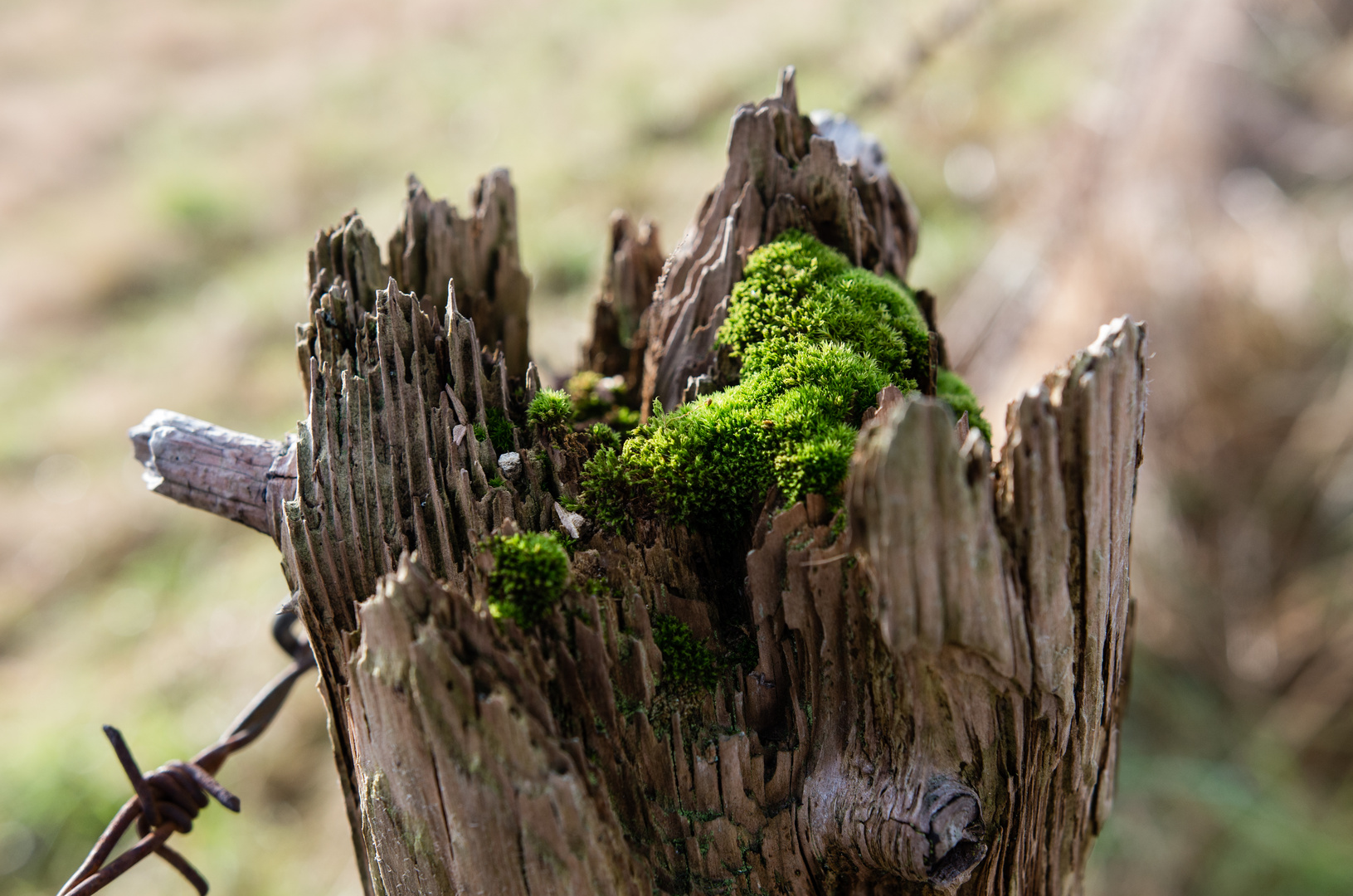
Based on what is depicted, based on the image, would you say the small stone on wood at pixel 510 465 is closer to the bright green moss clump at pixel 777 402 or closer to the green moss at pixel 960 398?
the bright green moss clump at pixel 777 402

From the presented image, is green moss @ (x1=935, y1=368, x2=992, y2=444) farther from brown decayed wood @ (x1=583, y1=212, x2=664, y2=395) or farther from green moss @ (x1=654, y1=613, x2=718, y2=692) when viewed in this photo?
brown decayed wood @ (x1=583, y1=212, x2=664, y2=395)

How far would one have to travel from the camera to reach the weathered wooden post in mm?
1228

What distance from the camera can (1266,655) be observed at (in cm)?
543

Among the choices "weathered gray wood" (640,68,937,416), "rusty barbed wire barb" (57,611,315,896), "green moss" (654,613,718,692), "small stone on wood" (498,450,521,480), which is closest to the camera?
"green moss" (654,613,718,692)

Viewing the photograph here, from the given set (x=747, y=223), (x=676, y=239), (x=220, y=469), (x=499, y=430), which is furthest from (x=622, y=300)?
(x=676, y=239)

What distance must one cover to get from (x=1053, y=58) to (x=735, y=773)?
37.1 feet

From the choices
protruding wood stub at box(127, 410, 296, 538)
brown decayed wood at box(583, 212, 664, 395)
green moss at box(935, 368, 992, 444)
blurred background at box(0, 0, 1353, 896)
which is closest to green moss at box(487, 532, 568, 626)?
protruding wood stub at box(127, 410, 296, 538)

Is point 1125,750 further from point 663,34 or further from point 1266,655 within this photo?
point 663,34

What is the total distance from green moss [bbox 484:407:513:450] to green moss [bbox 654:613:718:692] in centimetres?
45

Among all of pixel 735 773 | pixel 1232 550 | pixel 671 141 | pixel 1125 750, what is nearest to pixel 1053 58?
pixel 671 141

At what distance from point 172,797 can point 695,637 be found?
1.32m

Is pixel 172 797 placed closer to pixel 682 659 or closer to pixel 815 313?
pixel 682 659

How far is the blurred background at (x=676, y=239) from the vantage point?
5281 millimetres

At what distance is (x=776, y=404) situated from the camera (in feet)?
5.29
